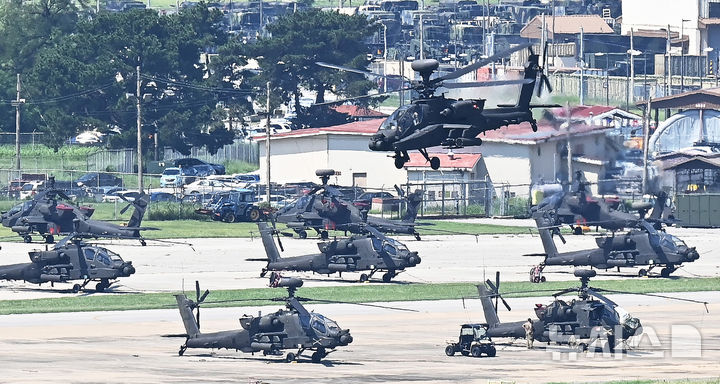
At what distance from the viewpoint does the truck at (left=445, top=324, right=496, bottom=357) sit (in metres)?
48.7

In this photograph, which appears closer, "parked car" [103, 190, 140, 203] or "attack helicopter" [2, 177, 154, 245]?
"attack helicopter" [2, 177, 154, 245]

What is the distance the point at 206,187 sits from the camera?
4368 inches

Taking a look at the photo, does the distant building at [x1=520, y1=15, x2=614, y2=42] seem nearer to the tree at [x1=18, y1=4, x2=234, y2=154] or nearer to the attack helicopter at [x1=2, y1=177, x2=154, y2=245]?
the tree at [x1=18, y1=4, x2=234, y2=154]

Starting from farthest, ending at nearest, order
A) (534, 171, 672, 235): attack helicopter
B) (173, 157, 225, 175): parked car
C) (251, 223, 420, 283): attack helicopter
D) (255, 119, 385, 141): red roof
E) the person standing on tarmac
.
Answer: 1. (173, 157, 225, 175): parked car
2. (255, 119, 385, 141): red roof
3. (534, 171, 672, 235): attack helicopter
4. (251, 223, 420, 283): attack helicopter
5. the person standing on tarmac

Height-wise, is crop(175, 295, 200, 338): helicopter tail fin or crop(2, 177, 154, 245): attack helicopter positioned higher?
crop(2, 177, 154, 245): attack helicopter

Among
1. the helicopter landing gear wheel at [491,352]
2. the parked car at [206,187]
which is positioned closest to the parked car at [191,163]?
the parked car at [206,187]

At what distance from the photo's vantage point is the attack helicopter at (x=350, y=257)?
6794 centimetres

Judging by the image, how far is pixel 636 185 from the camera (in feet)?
325

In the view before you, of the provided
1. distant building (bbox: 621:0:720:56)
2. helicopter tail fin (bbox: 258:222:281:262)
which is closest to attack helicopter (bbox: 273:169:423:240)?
helicopter tail fin (bbox: 258:222:281:262)

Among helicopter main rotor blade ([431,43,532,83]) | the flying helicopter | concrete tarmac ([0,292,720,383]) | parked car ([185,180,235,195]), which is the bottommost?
concrete tarmac ([0,292,720,383])

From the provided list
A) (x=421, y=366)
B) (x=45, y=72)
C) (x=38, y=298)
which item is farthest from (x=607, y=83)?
(x=421, y=366)

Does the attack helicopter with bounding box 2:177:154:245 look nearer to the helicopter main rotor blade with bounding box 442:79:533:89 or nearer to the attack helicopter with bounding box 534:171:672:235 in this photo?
the attack helicopter with bounding box 534:171:672:235

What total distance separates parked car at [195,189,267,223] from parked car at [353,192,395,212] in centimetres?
613

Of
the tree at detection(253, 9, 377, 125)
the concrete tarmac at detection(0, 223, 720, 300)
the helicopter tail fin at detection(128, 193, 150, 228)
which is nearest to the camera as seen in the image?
the concrete tarmac at detection(0, 223, 720, 300)
